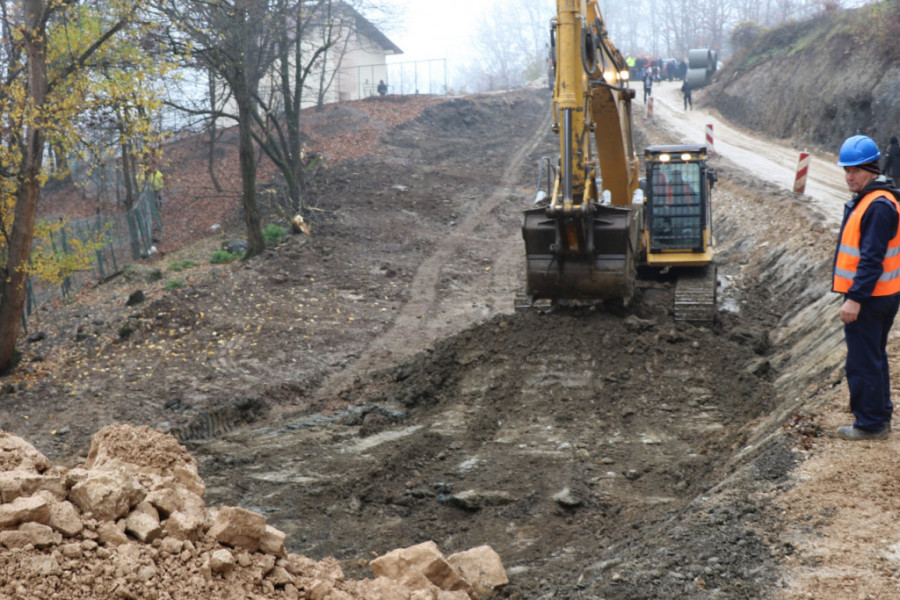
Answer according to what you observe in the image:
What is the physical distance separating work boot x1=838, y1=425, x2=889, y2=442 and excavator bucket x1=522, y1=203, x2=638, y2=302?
4.59m

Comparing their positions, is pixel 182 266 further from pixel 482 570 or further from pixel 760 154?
pixel 760 154

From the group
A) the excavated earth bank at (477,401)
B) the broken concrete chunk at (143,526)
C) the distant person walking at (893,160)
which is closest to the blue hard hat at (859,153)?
the excavated earth bank at (477,401)

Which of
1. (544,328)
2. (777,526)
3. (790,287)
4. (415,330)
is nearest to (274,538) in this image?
(777,526)

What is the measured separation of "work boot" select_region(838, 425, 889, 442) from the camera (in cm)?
557

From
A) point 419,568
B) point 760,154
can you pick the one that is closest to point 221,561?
point 419,568

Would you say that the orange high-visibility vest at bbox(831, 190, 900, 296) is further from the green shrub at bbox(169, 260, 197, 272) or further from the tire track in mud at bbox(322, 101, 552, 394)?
the green shrub at bbox(169, 260, 197, 272)

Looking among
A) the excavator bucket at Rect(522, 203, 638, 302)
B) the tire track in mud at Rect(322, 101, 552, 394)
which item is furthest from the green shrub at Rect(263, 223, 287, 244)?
the excavator bucket at Rect(522, 203, 638, 302)

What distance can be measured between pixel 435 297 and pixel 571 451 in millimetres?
8829

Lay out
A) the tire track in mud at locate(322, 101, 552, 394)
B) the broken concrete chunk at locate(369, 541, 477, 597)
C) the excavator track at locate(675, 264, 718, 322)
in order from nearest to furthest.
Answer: the broken concrete chunk at locate(369, 541, 477, 597) → the excavator track at locate(675, 264, 718, 322) → the tire track in mud at locate(322, 101, 552, 394)

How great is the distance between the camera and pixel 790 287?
13.1m

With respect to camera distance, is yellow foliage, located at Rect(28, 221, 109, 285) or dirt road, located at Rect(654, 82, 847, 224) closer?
yellow foliage, located at Rect(28, 221, 109, 285)

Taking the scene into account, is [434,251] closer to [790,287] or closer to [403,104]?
[790,287]

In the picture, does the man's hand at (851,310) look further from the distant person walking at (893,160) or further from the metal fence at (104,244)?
the distant person walking at (893,160)

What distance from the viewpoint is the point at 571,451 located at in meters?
7.82
